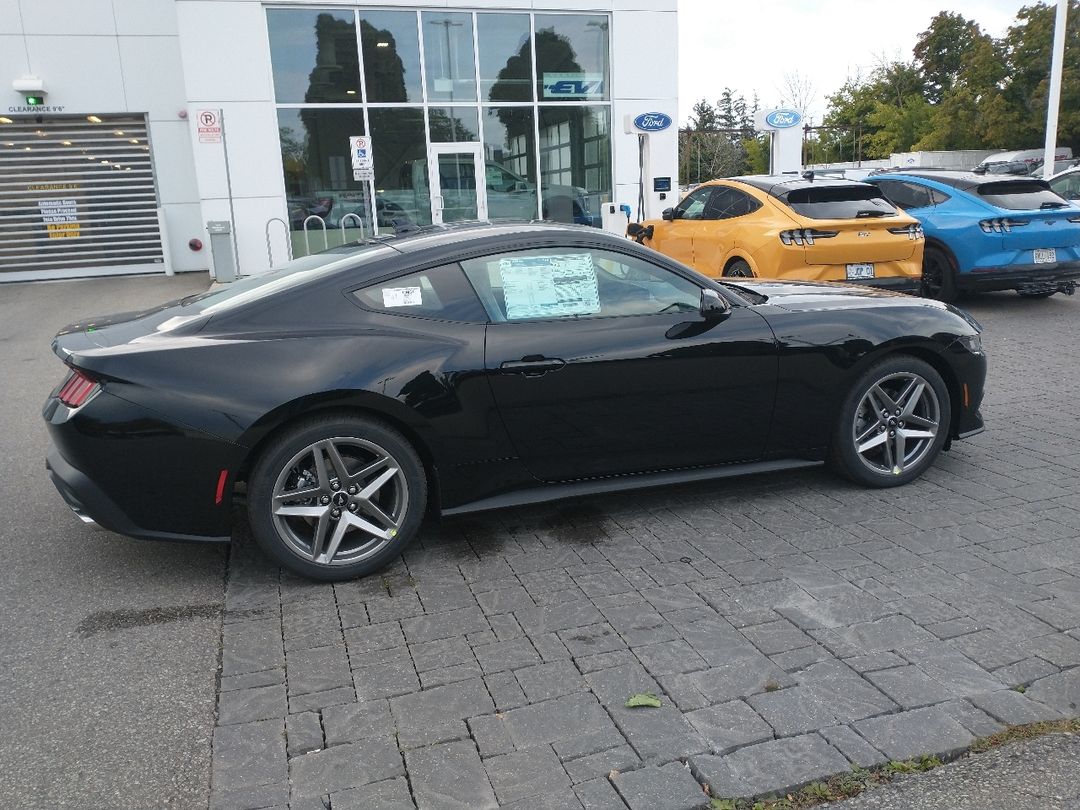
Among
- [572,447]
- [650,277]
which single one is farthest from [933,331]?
[572,447]

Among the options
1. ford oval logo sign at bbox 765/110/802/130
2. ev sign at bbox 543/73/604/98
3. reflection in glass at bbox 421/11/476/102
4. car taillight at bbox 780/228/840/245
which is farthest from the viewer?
ford oval logo sign at bbox 765/110/802/130

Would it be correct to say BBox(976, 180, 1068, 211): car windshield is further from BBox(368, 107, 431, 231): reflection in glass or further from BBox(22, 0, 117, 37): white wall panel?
BBox(22, 0, 117, 37): white wall panel

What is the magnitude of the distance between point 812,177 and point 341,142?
9854 mm

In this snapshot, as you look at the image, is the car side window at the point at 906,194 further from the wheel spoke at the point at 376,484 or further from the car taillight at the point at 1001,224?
the wheel spoke at the point at 376,484

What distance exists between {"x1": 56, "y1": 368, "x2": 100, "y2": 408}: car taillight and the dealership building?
11.8 meters

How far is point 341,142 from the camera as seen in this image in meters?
16.8

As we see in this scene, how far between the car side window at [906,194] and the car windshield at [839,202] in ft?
4.23

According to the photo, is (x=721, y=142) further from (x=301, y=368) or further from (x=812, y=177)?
(x=301, y=368)

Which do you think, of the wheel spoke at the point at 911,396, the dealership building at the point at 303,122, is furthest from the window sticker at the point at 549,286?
the dealership building at the point at 303,122

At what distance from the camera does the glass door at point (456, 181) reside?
1728 cm

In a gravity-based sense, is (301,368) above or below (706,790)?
above

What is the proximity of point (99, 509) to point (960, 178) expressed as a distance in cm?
1019

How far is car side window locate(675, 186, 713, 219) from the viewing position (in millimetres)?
10656

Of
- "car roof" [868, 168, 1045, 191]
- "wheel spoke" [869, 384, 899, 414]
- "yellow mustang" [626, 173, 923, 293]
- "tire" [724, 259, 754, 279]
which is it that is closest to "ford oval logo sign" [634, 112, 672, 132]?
"car roof" [868, 168, 1045, 191]
